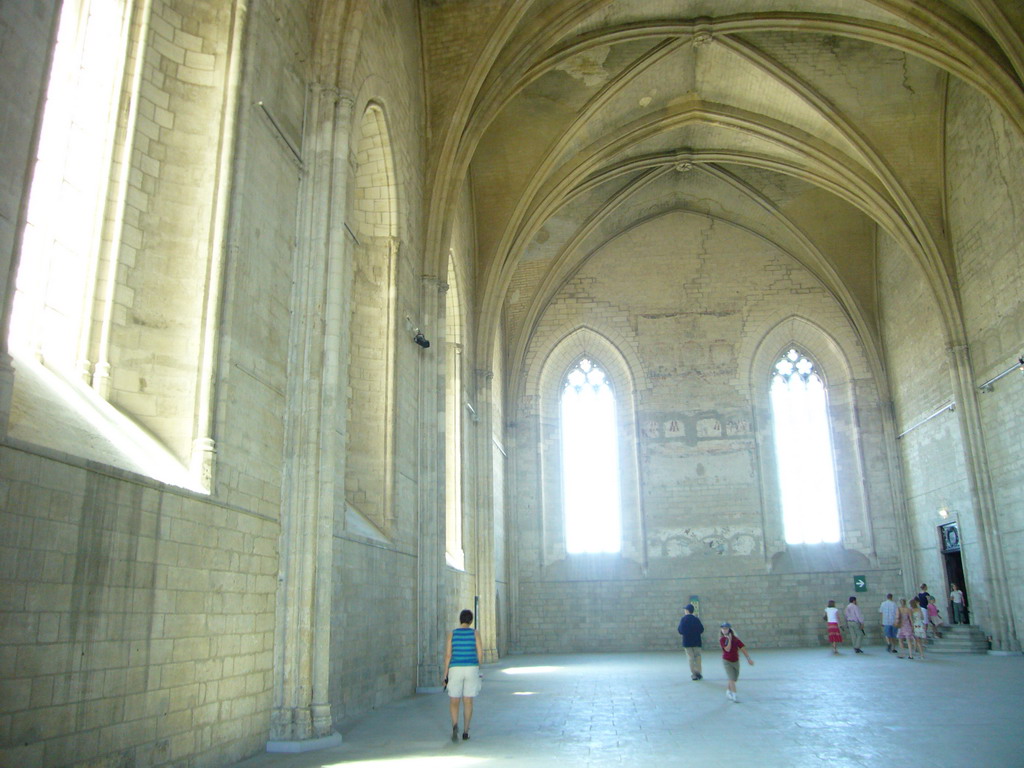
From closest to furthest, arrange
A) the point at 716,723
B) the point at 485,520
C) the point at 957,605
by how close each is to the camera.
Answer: the point at 716,723 → the point at 485,520 → the point at 957,605

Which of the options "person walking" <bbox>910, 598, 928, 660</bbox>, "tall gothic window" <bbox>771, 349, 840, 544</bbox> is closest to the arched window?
"person walking" <bbox>910, 598, 928, 660</bbox>

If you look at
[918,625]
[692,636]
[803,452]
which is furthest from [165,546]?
[803,452]

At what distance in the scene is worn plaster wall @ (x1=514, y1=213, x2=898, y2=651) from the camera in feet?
65.1

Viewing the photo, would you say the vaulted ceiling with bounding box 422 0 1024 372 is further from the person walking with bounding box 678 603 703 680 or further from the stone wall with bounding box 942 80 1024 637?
the person walking with bounding box 678 603 703 680

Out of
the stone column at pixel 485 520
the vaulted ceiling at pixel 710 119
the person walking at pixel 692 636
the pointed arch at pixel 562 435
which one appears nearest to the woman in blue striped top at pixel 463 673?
the person walking at pixel 692 636

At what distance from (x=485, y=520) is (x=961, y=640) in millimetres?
9550

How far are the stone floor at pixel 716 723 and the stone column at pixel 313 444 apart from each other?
1.84 ft

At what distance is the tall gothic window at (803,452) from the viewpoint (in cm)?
2033

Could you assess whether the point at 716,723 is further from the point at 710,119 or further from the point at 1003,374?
the point at 710,119

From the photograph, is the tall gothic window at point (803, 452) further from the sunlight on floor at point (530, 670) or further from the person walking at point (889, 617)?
the sunlight on floor at point (530, 670)

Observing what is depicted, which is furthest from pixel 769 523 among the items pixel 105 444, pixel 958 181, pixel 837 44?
pixel 105 444

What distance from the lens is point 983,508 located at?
1587 cm

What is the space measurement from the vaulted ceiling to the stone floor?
7063 millimetres

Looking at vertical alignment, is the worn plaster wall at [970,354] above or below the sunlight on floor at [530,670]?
above
